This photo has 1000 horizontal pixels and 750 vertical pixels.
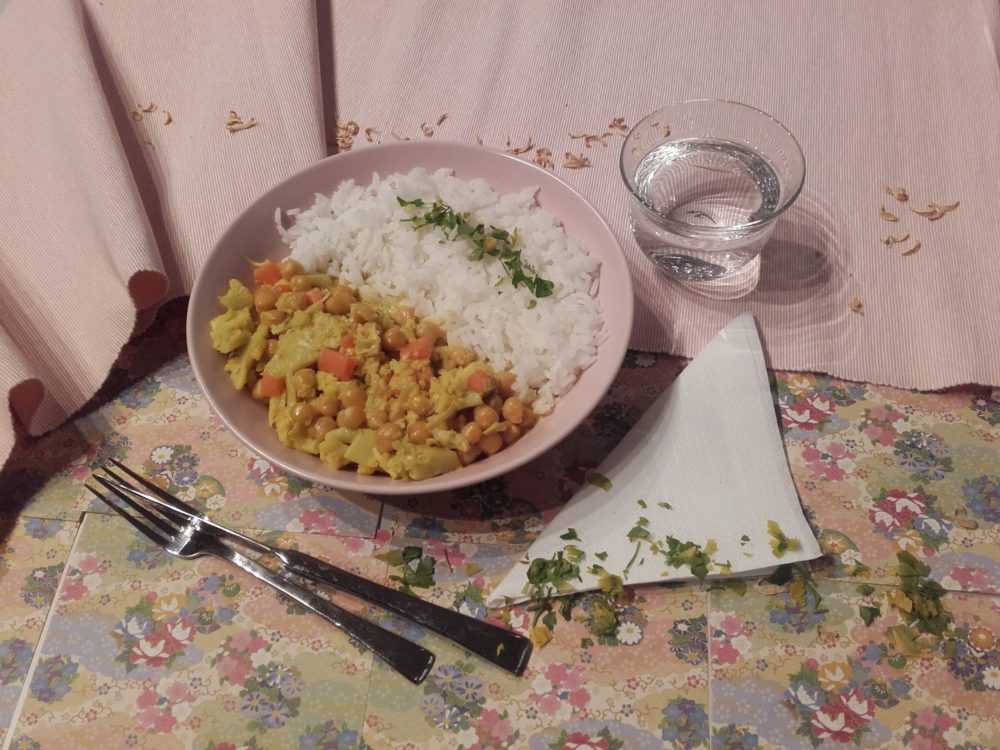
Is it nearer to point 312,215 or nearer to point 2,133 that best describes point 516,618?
point 312,215

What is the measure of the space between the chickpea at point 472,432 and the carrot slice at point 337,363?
0.80 ft

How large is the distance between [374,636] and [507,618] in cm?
23

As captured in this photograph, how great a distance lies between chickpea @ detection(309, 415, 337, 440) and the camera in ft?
4.49

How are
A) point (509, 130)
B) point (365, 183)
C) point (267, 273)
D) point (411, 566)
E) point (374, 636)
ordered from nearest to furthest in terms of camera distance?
point (374, 636)
point (411, 566)
point (267, 273)
point (365, 183)
point (509, 130)

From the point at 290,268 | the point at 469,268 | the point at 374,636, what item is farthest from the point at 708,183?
Answer: the point at 374,636

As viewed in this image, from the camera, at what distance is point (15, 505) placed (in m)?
1.50

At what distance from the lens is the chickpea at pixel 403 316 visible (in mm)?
1492

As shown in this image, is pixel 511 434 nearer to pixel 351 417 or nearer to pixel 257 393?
pixel 351 417

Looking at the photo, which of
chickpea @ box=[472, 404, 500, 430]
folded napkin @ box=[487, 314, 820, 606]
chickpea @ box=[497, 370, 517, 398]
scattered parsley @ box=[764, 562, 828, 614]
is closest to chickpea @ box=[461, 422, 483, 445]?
chickpea @ box=[472, 404, 500, 430]

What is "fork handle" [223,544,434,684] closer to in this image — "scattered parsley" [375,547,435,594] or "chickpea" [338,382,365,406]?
"scattered parsley" [375,547,435,594]

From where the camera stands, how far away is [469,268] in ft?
5.06

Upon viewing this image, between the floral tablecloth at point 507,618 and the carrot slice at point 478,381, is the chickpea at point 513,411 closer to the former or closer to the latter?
the carrot slice at point 478,381

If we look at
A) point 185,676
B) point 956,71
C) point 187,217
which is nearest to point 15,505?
point 185,676

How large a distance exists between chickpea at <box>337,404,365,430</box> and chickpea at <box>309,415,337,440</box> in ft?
0.05
